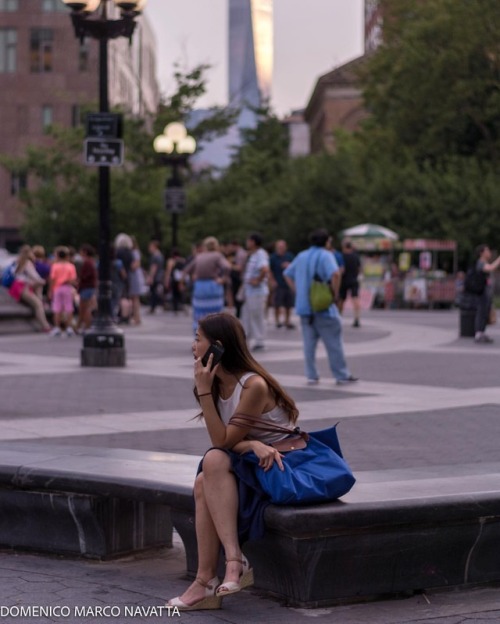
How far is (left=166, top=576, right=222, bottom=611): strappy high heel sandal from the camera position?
575 cm

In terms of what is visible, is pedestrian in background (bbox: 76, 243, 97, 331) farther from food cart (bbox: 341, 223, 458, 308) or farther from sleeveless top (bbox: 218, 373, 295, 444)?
food cart (bbox: 341, 223, 458, 308)

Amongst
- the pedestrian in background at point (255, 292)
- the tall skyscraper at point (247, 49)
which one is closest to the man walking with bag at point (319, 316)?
the tall skyscraper at point (247, 49)

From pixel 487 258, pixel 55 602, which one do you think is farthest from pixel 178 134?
pixel 55 602

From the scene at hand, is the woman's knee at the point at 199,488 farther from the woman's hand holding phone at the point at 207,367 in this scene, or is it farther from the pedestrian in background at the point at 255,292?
the pedestrian in background at the point at 255,292

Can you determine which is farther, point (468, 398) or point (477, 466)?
point (468, 398)

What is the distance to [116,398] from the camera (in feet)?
43.9

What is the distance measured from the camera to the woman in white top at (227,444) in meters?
5.81

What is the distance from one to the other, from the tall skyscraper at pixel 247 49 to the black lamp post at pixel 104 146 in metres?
1.69

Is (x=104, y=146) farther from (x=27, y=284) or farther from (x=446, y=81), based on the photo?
(x=446, y=81)

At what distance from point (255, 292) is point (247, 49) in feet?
57.8

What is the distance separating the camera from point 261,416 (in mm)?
6027

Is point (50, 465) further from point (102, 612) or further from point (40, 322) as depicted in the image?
point (40, 322)

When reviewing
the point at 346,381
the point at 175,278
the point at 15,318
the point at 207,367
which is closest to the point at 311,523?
the point at 207,367

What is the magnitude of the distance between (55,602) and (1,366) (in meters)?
11.7
